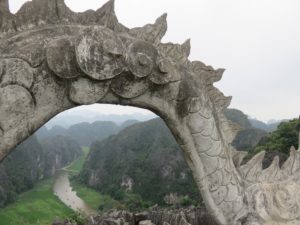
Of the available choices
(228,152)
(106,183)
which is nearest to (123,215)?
(228,152)

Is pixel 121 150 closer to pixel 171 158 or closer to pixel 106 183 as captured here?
pixel 106 183

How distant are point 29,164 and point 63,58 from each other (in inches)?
1453

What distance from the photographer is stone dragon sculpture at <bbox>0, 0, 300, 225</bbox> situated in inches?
78.7

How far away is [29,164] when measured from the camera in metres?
37.1

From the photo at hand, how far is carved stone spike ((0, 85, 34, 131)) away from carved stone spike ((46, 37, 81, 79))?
19cm

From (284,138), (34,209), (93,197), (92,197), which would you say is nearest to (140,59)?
(284,138)

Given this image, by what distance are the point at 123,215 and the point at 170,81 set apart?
1172 mm

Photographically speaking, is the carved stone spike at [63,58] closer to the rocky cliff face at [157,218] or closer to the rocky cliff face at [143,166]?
the rocky cliff face at [157,218]

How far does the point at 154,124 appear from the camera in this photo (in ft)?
121

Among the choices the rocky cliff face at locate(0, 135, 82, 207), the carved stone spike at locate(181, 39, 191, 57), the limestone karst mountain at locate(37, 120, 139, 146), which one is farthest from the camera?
the limestone karst mountain at locate(37, 120, 139, 146)

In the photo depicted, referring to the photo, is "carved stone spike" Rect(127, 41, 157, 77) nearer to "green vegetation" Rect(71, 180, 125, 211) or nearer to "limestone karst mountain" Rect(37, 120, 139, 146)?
"green vegetation" Rect(71, 180, 125, 211)

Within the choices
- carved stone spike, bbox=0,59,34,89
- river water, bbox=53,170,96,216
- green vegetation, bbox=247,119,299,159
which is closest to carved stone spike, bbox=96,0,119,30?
carved stone spike, bbox=0,59,34,89

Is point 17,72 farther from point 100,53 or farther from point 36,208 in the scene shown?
point 36,208

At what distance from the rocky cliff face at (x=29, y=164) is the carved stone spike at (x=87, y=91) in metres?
25.5
